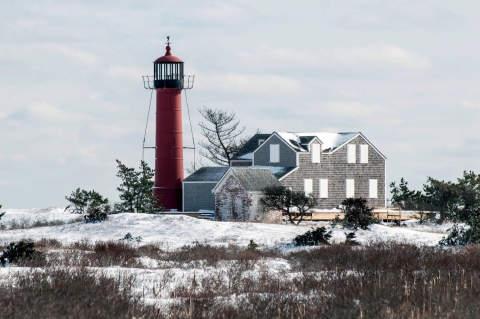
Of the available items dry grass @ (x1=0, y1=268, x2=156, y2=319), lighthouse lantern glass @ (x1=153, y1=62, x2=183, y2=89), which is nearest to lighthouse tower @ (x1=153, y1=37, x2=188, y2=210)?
lighthouse lantern glass @ (x1=153, y1=62, x2=183, y2=89)

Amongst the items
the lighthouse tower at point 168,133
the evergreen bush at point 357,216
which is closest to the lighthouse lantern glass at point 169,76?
the lighthouse tower at point 168,133

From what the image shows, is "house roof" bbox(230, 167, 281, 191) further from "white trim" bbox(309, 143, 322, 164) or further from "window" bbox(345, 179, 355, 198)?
"window" bbox(345, 179, 355, 198)

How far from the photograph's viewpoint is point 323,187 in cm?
4588

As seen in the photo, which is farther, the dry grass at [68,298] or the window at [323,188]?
the window at [323,188]

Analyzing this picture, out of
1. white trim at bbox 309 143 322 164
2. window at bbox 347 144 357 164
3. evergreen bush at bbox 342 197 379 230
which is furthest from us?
window at bbox 347 144 357 164

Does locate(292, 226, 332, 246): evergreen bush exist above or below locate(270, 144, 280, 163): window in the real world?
below

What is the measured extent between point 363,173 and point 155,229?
20.2m

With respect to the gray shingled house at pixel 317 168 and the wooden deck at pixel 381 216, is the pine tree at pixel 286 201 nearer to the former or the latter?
the wooden deck at pixel 381 216

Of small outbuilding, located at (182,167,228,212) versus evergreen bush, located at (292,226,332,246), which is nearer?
evergreen bush, located at (292,226,332,246)

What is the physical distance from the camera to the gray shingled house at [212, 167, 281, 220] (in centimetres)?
4062

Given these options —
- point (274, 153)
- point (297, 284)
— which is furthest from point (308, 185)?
point (297, 284)

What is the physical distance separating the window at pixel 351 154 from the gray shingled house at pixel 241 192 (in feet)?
19.9

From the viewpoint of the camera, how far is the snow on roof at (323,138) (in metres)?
45.8

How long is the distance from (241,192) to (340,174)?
818 cm
